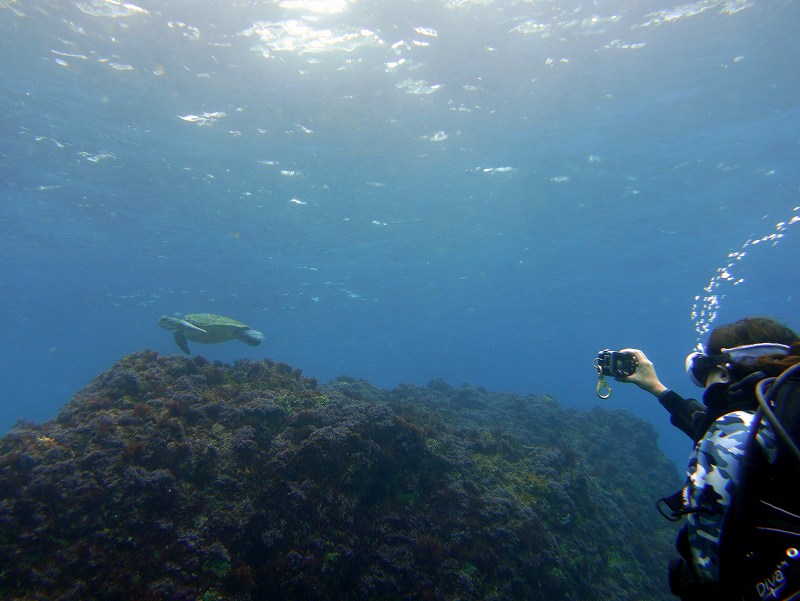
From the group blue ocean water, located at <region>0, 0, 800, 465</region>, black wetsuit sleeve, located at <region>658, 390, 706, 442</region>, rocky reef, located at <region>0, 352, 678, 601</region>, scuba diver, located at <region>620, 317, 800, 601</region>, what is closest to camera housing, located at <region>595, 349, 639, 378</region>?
black wetsuit sleeve, located at <region>658, 390, 706, 442</region>

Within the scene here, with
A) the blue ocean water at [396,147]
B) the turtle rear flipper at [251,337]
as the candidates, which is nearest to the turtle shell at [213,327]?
→ the turtle rear flipper at [251,337]

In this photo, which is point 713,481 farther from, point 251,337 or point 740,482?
point 251,337

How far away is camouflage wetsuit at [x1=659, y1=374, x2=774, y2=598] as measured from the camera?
74.5 inches

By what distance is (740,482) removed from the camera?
167cm

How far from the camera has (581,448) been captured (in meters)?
14.4

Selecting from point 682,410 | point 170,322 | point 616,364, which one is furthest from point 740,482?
point 170,322

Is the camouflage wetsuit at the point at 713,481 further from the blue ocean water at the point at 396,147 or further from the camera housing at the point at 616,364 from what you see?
the blue ocean water at the point at 396,147

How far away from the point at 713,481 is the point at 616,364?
1909 mm

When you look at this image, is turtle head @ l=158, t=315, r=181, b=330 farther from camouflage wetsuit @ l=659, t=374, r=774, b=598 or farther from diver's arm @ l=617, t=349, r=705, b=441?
camouflage wetsuit @ l=659, t=374, r=774, b=598

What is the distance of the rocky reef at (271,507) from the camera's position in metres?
4.31

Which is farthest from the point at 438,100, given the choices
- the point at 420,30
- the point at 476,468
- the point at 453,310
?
the point at 453,310

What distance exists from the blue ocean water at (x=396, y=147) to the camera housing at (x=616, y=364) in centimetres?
1287

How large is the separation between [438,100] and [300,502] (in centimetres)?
1602

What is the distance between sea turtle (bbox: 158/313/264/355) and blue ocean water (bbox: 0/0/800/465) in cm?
968
